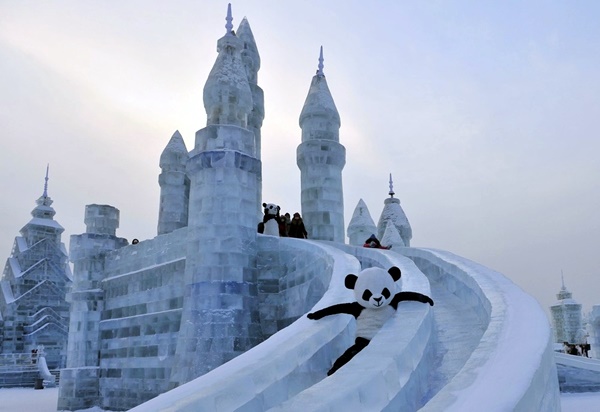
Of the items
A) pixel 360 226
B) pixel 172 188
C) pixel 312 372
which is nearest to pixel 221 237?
pixel 312 372

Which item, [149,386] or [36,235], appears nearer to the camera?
[149,386]

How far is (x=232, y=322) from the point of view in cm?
1112

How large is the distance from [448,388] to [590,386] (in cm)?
882

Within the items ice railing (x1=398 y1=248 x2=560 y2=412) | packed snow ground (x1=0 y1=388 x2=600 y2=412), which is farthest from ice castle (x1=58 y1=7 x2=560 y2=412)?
packed snow ground (x1=0 y1=388 x2=600 y2=412)

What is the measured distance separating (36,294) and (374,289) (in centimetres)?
4120

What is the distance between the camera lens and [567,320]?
37.7 meters

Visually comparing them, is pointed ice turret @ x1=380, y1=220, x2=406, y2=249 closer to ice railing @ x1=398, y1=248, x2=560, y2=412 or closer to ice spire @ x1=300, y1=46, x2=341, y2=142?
ice spire @ x1=300, y1=46, x2=341, y2=142

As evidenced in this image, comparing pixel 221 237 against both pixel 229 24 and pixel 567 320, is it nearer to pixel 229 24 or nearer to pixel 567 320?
pixel 229 24

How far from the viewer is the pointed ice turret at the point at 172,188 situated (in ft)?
69.0

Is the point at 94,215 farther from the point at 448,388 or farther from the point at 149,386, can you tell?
the point at 448,388

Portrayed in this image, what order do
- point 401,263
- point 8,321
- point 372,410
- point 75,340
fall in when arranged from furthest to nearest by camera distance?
point 8,321
point 75,340
point 401,263
point 372,410

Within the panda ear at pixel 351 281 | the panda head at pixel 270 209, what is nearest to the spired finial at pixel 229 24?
the panda head at pixel 270 209

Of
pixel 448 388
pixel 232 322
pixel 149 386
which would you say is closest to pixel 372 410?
pixel 448 388

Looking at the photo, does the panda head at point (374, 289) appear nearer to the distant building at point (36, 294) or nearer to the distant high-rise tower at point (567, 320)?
the distant high-rise tower at point (567, 320)
